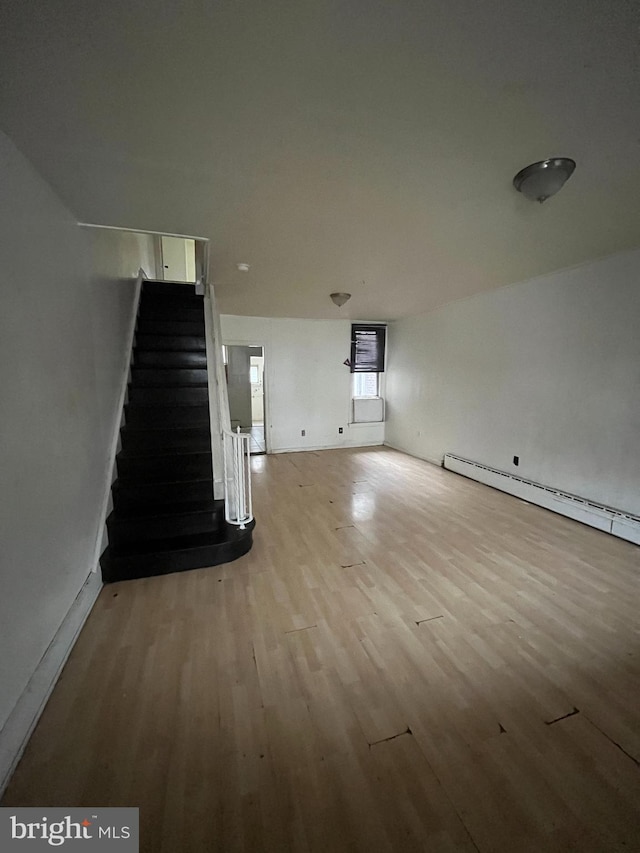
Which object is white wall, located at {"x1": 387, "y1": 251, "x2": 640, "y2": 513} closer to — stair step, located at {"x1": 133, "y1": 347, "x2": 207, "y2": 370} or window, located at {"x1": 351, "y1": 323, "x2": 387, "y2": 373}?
window, located at {"x1": 351, "y1": 323, "x2": 387, "y2": 373}

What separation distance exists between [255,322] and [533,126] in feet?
15.2

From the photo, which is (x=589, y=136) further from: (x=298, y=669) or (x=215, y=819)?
(x=215, y=819)

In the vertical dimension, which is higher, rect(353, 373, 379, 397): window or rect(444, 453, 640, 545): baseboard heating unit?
rect(353, 373, 379, 397): window

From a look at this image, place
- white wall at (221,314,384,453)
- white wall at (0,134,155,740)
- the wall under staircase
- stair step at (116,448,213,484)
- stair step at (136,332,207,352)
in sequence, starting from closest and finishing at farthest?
white wall at (0,134,155,740) → the wall under staircase → stair step at (116,448,213,484) → stair step at (136,332,207,352) → white wall at (221,314,384,453)

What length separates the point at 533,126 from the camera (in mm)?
1292

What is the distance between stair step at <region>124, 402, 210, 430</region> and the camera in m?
3.02

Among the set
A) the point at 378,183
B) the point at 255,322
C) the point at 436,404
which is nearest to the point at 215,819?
the point at 378,183

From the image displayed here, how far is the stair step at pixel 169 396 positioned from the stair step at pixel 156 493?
880 millimetres

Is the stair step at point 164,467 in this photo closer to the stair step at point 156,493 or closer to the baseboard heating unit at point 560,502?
the stair step at point 156,493

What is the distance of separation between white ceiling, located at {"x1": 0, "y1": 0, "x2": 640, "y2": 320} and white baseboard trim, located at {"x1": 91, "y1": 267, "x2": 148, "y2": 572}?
1.42 meters

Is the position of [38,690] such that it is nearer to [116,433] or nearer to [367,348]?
[116,433]

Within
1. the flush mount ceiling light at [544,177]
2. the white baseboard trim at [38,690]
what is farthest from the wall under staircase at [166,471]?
the flush mount ceiling light at [544,177]

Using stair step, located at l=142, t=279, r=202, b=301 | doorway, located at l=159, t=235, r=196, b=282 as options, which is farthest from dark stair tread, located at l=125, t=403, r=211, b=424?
doorway, located at l=159, t=235, r=196, b=282

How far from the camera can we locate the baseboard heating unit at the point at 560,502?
277 centimetres
